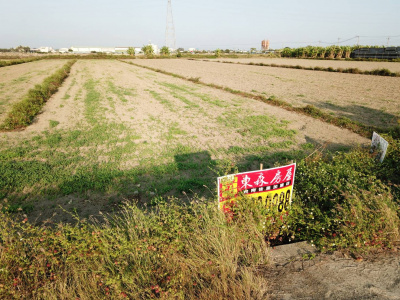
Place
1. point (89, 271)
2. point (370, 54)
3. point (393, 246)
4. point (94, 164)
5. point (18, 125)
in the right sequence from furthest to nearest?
point (370, 54) → point (18, 125) → point (94, 164) → point (393, 246) → point (89, 271)

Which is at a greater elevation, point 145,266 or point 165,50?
point 165,50

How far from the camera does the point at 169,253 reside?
3127 millimetres

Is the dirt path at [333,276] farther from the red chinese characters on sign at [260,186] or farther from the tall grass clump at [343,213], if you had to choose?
the red chinese characters on sign at [260,186]

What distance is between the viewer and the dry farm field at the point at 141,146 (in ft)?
19.3

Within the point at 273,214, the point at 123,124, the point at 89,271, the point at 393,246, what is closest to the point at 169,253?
the point at 89,271

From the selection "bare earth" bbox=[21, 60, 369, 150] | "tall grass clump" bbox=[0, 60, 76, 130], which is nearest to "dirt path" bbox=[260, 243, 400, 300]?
"bare earth" bbox=[21, 60, 369, 150]

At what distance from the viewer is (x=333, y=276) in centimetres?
303

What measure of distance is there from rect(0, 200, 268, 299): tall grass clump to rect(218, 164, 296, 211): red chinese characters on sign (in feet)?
1.08

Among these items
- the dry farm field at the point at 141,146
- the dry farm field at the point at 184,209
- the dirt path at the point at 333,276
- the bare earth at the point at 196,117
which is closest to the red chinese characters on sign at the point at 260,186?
the dry farm field at the point at 184,209

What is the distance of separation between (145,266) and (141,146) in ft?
19.5

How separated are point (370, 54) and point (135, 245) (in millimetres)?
62098

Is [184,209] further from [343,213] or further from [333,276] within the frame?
[343,213]

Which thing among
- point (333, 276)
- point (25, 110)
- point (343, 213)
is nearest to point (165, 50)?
point (25, 110)

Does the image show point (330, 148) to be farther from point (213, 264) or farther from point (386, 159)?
point (213, 264)
